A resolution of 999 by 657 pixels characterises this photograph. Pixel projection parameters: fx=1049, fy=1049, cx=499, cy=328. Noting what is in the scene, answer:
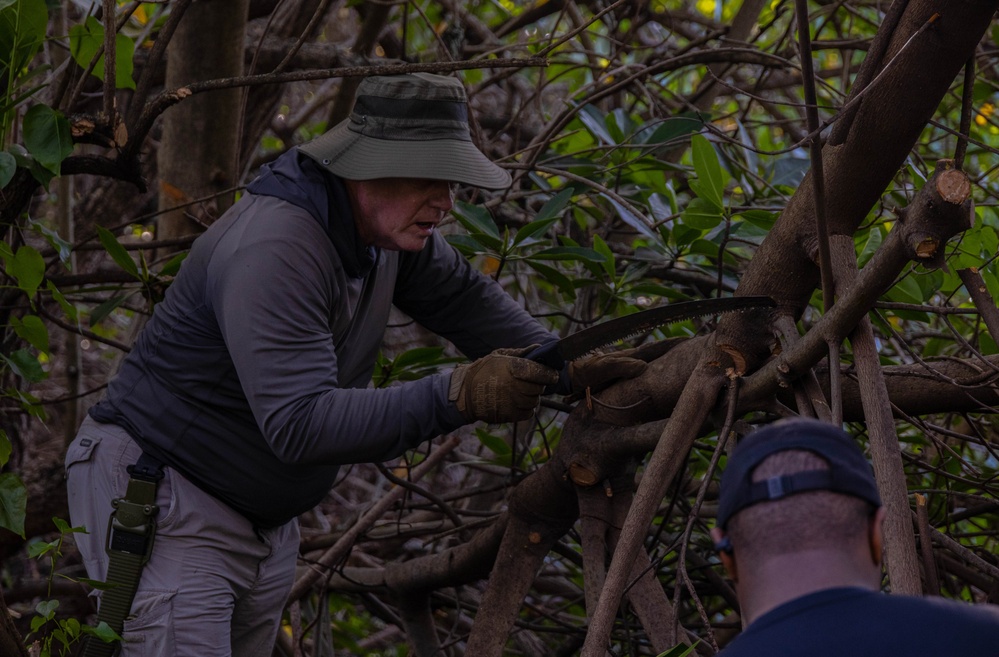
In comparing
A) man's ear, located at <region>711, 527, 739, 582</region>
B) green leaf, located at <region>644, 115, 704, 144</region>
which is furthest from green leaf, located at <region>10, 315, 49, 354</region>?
man's ear, located at <region>711, 527, 739, 582</region>

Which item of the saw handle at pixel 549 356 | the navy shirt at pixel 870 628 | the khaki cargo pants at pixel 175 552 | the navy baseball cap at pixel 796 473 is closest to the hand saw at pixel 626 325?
the saw handle at pixel 549 356

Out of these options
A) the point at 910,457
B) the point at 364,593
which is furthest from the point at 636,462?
the point at 364,593

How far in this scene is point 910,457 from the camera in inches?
92.1

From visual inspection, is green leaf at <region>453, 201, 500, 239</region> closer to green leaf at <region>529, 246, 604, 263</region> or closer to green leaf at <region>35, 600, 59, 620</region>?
green leaf at <region>529, 246, 604, 263</region>

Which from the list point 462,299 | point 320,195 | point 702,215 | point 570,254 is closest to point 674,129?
point 702,215

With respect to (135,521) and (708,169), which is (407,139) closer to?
(708,169)

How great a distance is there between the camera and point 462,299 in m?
2.52

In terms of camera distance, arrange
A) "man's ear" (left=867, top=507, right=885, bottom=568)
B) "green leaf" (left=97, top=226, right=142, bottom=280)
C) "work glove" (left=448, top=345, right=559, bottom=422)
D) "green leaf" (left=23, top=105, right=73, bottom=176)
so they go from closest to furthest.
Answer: "man's ear" (left=867, top=507, right=885, bottom=568)
"work glove" (left=448, top=345, right=559, bottom=422)
"green leaf" (left=23, top=105, right=73, bottom=176)
"green leaf" (left=97, top=226, right=142, bottom=280)

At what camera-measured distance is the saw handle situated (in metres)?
2.09

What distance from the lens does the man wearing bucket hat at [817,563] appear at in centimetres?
103

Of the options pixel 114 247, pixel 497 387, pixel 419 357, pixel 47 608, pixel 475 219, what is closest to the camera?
pixel 47 608

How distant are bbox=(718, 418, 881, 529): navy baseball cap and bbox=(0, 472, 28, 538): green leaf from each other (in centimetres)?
160

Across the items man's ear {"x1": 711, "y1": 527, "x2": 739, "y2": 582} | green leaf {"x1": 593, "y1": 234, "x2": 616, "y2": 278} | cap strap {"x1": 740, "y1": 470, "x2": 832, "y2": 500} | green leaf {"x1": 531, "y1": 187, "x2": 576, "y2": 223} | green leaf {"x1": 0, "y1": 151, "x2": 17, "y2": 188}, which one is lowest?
man's ear {"x1": 711, "y1": 527, "x2": 739, "y2": 582}

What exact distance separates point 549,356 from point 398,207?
0.44m
